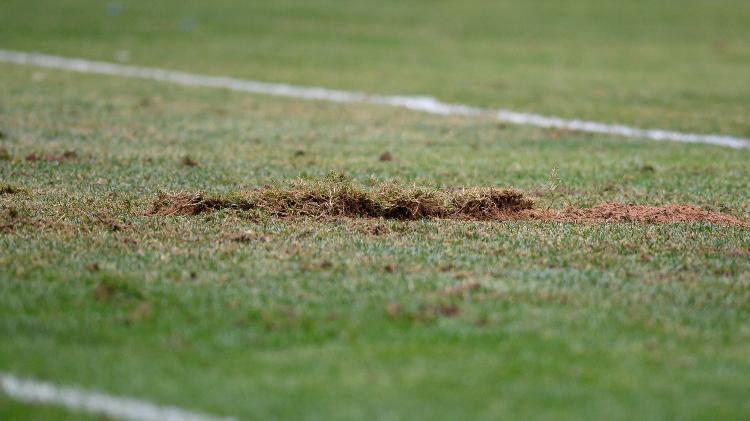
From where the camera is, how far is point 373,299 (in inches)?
256

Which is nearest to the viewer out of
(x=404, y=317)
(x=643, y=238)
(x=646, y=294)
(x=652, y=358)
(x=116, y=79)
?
(x=652, y=358)

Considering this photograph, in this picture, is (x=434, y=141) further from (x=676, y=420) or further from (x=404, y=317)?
(x=676, y=420)

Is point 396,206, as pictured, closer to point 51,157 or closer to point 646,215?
point 646,215

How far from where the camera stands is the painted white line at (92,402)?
4.81 m

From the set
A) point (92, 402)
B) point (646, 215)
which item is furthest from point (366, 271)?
point (646, 215)

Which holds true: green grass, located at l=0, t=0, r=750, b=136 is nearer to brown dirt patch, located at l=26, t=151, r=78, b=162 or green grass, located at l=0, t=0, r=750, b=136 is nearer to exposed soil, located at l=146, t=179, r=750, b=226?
exposed soil, located at l=146, t=179, r=750, b=226

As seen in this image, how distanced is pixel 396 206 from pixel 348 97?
10358 millimetres

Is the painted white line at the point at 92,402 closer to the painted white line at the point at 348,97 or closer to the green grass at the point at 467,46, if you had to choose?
the painted white line at the point at 348,97

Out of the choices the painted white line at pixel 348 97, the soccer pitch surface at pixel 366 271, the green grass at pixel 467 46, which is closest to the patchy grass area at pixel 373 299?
the soccer pitch surface at pixel 366 271

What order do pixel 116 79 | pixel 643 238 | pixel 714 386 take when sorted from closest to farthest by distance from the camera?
pixel 714 386
pixel 643 238
pixel 116 79

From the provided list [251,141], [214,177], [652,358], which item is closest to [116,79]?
[251,141]

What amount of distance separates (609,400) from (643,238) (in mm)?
3378

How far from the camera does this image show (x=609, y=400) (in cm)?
504

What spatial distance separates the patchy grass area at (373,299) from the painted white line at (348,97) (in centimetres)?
317
